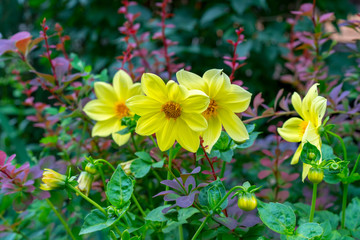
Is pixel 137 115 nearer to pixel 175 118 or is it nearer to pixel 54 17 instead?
pixel 175 118

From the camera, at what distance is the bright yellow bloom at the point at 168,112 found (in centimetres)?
49

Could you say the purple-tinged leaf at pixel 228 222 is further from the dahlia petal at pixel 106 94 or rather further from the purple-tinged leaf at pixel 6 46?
the purple-tinged leaf at pixel 6 46

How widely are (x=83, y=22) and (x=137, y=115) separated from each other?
1.90 m

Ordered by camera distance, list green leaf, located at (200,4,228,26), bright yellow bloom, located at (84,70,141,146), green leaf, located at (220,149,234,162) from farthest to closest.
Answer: green leaf, located at (200,4,228,26)
bright yellow bloom, located at (84,70,141,146)
green leaf, located at (220,149,234,162)

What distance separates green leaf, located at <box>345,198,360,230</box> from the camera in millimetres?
581

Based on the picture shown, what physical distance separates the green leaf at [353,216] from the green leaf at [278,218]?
0.18 metres

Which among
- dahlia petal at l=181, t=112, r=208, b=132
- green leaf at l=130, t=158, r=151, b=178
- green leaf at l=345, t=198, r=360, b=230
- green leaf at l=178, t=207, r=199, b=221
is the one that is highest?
dahlia petal at l=181, t=112, r=208, b=132

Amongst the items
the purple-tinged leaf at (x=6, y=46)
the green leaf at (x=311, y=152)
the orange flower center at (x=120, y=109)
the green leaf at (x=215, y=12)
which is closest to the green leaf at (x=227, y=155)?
the green leaf at (x=311, y=152)

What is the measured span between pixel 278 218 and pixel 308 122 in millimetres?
147

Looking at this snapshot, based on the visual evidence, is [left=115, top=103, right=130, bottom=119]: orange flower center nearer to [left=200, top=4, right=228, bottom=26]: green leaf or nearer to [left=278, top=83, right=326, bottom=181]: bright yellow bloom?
[left=278, top=83, right=326, bottom=181]: bright yellow bloom

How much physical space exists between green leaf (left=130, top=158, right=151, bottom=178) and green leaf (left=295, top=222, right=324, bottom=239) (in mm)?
234

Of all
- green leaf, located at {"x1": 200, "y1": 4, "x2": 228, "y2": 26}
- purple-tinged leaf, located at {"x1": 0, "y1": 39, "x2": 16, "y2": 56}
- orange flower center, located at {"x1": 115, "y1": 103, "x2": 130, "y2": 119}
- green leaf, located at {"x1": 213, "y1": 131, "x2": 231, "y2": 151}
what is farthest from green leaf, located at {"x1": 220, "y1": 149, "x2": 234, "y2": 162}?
green leaf, located at {"x1": 200, "y1": 4, "x2": 228, "y2": 26}

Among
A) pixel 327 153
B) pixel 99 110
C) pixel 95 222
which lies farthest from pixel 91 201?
pixel 327 153

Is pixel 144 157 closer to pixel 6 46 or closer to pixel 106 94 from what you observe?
pixel 106 94
